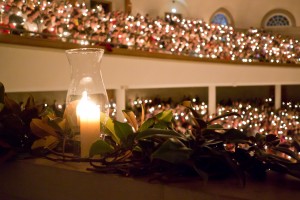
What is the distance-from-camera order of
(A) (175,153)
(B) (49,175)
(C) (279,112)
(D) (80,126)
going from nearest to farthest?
(A) (175,153) < (B) (49,175) < (D) (80,126) < (C) (279,112)

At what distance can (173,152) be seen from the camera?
1.11m

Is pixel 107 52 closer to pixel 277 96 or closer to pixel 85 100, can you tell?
pixel 85 100

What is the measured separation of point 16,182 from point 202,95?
16658 mm

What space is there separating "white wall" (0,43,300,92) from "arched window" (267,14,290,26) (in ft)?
14.2

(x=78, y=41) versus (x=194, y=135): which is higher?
(x=78, y=41)

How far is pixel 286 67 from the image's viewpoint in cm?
1755

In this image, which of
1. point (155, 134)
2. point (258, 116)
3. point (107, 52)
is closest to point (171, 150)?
point (155, 134)

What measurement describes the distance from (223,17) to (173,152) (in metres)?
20.5

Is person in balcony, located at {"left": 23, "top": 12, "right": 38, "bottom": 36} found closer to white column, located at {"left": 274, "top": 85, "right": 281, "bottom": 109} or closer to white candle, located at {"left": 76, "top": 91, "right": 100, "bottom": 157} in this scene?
white candle, located at {"left": 76, "top": 91, "right": 100, "bottom": 157}

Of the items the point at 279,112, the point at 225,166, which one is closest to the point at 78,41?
the point at 225,166

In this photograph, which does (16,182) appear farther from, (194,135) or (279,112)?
(279,112)

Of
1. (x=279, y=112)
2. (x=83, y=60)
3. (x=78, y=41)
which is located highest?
(x=78, y=41)

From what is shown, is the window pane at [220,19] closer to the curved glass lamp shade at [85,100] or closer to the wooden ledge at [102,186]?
the curved glass lamp shade at [85,100]

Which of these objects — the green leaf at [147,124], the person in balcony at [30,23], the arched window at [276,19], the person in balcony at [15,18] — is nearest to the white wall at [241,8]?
the arched window at [276,19]
